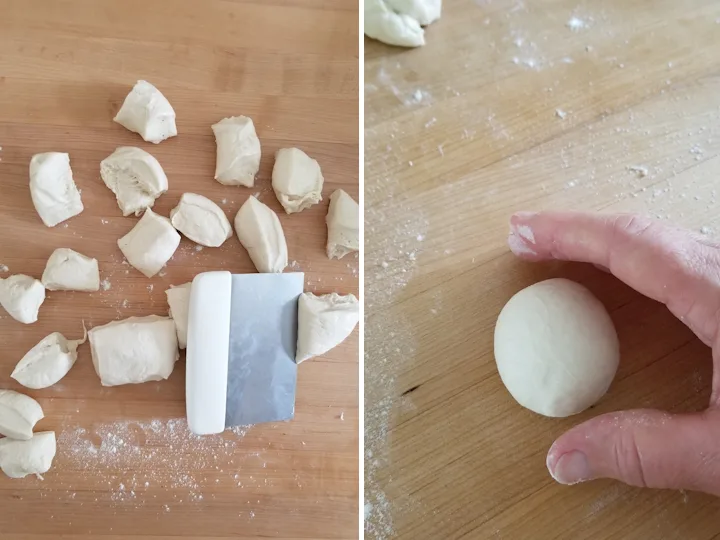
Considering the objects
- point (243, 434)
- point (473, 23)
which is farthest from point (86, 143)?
point (473, 23)

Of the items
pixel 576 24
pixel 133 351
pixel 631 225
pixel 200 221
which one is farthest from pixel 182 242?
pixel 576 24

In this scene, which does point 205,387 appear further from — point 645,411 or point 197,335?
point 645,411

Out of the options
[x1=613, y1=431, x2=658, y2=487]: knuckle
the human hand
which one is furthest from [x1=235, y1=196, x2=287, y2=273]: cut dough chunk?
[x1=613, y1=431, x2=658, y2=487]: knuckle

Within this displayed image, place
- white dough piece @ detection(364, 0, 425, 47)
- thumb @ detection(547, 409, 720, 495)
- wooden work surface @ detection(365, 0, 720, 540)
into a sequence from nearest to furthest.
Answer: thumb @ detection(547, 409, 720, 495), wooden work surface @ detection(365, 0, 720, 540), white dough piece @ detection(364, 0, 425, 47)

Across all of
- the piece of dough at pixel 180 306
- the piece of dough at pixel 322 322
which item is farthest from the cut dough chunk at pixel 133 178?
the piece of dough at pixel 322 322

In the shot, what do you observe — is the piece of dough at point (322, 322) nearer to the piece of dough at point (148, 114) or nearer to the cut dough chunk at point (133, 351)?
the cut dough chunk at point (133, 351)

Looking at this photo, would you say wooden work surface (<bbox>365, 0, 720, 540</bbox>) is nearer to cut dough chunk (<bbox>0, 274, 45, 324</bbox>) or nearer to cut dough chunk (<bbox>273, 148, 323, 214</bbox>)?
cut dough chunk (<bbox>273, 148, 323, 214</bbox>)
